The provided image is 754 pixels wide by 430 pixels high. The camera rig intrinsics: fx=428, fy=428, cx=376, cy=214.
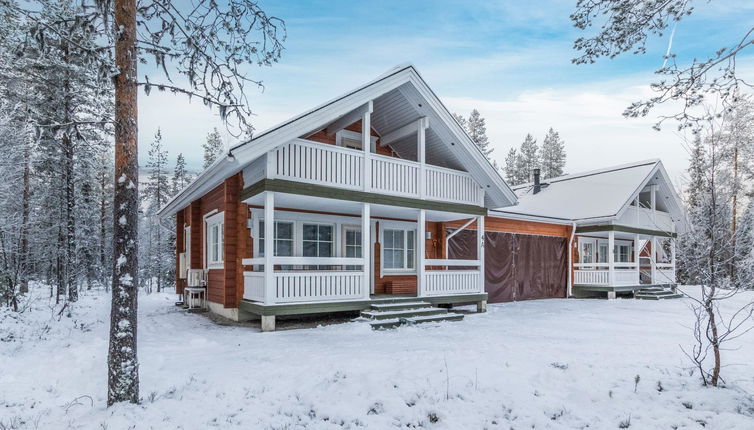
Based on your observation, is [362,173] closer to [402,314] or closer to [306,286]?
[306,286]

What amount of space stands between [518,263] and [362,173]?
316 inches

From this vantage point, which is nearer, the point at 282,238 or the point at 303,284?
the point at 303,284

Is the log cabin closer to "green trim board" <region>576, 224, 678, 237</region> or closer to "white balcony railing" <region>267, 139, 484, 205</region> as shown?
"white balcony railing" <region>267, 139, 484, 205</region>

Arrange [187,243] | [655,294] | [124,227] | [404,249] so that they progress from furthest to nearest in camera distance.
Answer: [655,294] < [187,243] < [404,249] < [124,227]

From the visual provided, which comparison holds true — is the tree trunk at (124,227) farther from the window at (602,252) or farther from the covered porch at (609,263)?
the window at (602,252)

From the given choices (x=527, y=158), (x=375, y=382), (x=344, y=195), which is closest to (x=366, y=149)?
(x=344, y=195)

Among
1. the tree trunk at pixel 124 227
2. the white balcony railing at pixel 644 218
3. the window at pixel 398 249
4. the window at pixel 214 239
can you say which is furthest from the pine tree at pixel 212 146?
the tree trunk at pixel 124 227

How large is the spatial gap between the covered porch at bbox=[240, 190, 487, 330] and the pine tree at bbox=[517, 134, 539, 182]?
29.2 metres

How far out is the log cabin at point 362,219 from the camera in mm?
8719

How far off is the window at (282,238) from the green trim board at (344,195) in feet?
4.11

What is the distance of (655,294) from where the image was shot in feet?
54.9

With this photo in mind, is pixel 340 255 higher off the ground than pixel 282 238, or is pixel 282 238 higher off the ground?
pixel 282 238

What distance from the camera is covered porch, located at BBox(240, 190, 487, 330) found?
8.63m

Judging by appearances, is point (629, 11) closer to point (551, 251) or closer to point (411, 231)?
point (411, 231)
